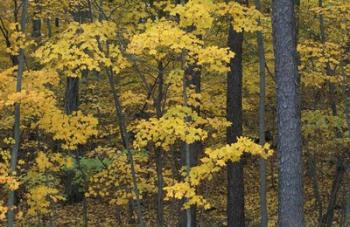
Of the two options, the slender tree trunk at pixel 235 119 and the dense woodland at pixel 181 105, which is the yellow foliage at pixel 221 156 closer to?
the dense woodland at pixel 181 105

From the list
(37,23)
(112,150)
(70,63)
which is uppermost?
(37,23)

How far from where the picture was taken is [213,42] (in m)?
14.0

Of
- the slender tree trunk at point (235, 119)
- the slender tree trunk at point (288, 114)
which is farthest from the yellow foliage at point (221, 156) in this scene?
the slender tree trunk at point (235, 119)

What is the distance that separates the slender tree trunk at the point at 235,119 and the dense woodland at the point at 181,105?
25 millimetres

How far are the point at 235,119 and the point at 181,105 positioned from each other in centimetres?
276

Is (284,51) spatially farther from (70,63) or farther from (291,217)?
(70,63)

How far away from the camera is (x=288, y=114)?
764 centimetres

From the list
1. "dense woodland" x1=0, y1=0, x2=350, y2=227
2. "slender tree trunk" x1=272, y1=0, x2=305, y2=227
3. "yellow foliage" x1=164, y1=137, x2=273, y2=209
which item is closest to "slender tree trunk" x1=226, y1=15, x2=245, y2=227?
"dense woodland" x1=0, y1=0, x2=350, y2=227

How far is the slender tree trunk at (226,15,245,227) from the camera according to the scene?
1172 centimetres

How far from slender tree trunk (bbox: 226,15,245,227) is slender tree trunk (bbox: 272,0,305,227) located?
3972 mm

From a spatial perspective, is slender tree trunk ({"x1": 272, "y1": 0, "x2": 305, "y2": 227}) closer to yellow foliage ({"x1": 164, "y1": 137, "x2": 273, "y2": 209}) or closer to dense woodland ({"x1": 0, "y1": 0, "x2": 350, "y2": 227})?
dense woodland ({"x1": 0, "y1": 0, "x2": 350, "y2": 227})

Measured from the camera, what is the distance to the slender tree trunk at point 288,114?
7602 millimetres

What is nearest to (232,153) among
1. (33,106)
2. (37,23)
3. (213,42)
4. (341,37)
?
(33,106)

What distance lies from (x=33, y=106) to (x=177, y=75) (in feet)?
9.83
